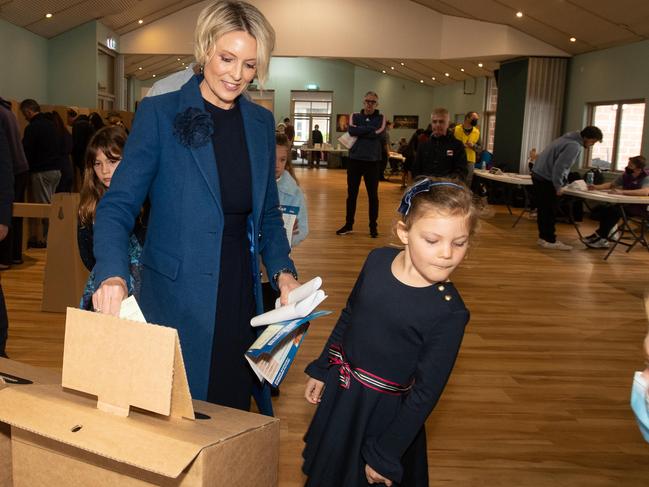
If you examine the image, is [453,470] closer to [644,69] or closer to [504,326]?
[504,326]

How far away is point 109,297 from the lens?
1479 mm

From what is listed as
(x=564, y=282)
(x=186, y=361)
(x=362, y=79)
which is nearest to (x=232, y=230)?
(x=186, y=361)

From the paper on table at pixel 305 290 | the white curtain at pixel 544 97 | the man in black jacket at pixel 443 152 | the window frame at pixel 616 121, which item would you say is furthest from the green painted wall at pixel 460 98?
the paper on table at pixel 305 290

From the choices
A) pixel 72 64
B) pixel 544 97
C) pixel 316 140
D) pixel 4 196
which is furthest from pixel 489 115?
pixel 4 196

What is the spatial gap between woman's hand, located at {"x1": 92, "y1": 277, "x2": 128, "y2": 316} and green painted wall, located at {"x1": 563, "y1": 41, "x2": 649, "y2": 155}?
37.3 feet

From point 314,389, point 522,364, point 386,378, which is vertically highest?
point 386,378

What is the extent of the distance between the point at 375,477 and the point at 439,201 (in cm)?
71

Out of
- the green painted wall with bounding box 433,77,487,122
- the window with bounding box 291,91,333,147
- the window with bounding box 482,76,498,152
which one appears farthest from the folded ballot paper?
the window with bounding box 291,91,333,147

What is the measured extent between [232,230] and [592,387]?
2827mm

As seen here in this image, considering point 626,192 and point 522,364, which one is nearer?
point 522,364

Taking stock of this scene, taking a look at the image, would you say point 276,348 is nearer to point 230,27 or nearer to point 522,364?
point 230,27

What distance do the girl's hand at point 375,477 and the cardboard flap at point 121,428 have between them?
1.37 ft

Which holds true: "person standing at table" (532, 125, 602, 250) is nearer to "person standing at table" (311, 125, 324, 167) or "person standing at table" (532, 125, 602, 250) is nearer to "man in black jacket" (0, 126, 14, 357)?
"man in black jacket" (0, 126, 14, 357)

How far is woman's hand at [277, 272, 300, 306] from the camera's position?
193 cm
